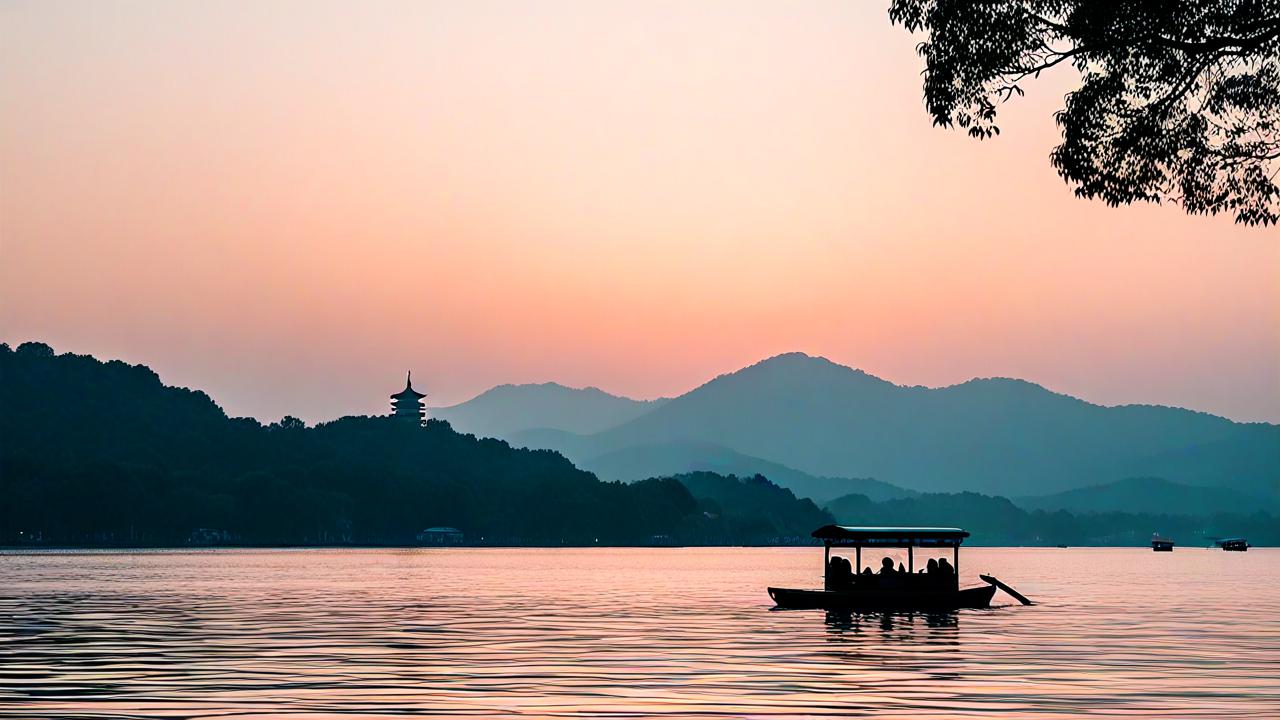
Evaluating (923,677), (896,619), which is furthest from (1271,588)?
(923,677)

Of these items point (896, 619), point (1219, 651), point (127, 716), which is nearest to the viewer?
point (127, 716)

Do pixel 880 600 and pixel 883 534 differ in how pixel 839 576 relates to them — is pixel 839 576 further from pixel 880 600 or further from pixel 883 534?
pixel 880 600

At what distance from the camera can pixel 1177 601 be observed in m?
98.4

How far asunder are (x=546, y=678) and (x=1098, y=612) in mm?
47495

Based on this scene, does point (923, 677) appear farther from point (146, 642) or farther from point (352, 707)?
point (146, 642)

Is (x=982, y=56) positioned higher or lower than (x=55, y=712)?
higher

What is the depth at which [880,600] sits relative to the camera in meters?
72.9

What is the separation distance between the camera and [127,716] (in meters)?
32.8

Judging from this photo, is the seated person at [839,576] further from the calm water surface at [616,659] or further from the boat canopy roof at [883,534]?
the calm water surface at [616,659]

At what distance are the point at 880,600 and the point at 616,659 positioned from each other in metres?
27.2

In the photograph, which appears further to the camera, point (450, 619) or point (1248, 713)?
point (450, 619)

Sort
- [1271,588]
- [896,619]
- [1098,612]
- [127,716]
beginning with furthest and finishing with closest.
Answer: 1. [1271,588]
2. [1098,612]
3. [896,619]
4. [127,716]

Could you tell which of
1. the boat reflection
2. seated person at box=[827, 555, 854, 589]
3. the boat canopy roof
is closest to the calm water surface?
the boat reflection

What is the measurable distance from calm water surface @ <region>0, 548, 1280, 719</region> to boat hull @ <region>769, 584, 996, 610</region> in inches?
39.5
